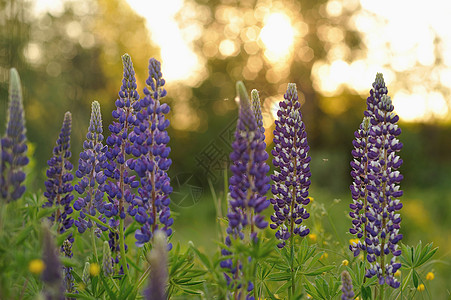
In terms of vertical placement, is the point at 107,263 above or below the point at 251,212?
below

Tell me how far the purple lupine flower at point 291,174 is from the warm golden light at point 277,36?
21081 millimetres

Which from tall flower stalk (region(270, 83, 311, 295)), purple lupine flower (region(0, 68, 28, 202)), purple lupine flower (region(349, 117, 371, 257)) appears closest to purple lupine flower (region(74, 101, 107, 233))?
purple lupine flower (region(0, 68, 28, 202))

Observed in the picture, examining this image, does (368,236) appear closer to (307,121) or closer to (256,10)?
(307,121)

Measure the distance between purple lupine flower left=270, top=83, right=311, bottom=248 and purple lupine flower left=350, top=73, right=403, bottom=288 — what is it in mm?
403

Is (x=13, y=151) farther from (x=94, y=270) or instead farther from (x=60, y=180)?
(x=94, y=270)

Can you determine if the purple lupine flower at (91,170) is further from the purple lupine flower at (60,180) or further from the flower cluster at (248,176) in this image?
the flower cluster at (248,176)

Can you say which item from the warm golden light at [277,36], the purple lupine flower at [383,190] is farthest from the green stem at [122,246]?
the warm golden light at [277,36]

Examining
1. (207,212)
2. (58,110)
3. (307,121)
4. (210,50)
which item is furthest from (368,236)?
(210,50)

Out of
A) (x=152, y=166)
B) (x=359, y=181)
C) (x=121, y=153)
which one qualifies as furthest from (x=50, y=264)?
(x=359, y=181)

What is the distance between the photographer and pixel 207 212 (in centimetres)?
1419

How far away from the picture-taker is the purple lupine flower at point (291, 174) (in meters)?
2.88

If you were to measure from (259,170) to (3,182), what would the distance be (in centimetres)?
117

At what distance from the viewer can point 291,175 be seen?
2.90 meters

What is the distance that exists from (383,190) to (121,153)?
163 centimetres
